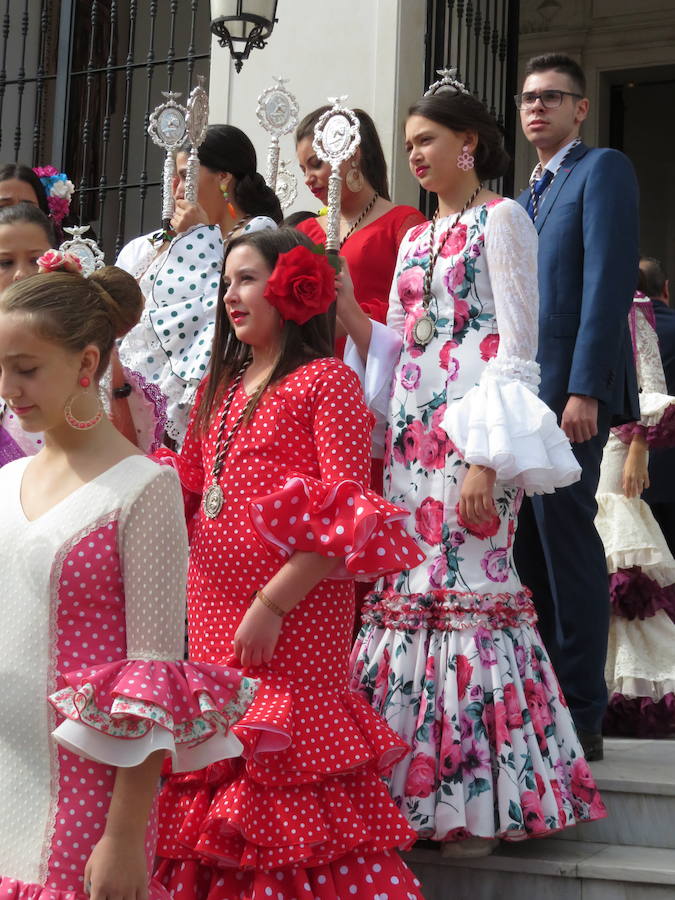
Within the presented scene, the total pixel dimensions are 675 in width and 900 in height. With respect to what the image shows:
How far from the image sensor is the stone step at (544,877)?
9.91 ft

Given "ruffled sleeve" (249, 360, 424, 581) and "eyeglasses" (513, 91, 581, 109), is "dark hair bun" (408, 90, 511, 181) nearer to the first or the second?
"eyeglasses" (513, 91, 581, 109)

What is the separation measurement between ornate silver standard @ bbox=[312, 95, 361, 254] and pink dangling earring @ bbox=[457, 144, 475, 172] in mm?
278

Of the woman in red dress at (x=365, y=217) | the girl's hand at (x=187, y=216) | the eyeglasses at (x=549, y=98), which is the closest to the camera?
the girl's hand at (x=187, y=216)

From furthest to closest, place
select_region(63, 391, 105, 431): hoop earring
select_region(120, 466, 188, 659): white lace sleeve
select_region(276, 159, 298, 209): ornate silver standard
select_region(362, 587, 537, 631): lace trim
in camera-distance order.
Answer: select_region(276, 159, 298, 209): ornate silver standard < select_region(362, 587, 537, 631): lace trim < select_region(63, 391, 105, 431): hoop earring < select_region(120, 466, 188, 659): white lace sleeve

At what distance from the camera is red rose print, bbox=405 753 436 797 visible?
117 inches

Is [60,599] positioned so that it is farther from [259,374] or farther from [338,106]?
[338,106]

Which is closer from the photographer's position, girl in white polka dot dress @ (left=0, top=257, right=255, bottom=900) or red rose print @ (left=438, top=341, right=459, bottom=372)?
girl in white polka dot dress @ (left=0, top=257, right=255, bottom=900)

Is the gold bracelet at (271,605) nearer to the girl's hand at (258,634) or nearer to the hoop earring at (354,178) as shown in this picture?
the girl's hand at (258,634)

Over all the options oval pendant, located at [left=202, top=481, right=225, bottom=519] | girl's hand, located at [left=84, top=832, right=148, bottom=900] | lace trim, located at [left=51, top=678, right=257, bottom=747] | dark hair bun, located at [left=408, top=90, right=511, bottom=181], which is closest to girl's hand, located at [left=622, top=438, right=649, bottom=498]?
dark hair bun, located at [left=408, top=90, right=511, bottom=181]

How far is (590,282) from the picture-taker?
363cm

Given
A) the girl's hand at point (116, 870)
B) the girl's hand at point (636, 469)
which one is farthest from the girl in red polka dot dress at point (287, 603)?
the girl's hand at point (636, 469)

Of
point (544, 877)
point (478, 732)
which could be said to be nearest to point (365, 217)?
point (478, 732)

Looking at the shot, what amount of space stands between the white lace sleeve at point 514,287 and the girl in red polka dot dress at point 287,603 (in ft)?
1.39

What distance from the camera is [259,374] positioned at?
119 inches
